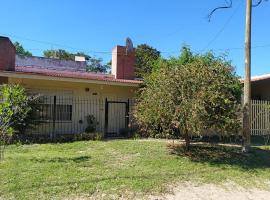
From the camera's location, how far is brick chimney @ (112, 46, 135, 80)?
22.3 meters

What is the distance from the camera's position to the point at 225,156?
12312mm

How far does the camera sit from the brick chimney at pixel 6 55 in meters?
18.1

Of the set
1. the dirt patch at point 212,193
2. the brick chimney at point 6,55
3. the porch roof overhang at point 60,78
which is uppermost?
the brick chimney at point 6,55

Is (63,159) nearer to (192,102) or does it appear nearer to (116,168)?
Result: (116,168)

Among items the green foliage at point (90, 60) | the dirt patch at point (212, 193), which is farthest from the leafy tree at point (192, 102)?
the green foliage at point (90, 60)

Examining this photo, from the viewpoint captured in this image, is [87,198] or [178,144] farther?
[178,144]

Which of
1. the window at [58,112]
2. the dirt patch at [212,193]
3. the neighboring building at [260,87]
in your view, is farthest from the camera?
the neighboring building at [260,87]

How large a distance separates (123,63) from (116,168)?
13260 mm

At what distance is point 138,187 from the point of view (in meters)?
8.30

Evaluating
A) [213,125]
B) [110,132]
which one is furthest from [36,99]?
[213,125]

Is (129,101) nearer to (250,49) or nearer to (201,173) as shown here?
(250,49)

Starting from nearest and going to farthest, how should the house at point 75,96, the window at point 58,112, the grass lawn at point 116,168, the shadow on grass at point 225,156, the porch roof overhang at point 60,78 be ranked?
the grass lawn at point 116,168, the shadow on grass at point 225,156, the porch roof overhang at point 60,78, the house at point 75,96, the window at point 58,112

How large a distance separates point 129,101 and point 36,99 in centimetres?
569

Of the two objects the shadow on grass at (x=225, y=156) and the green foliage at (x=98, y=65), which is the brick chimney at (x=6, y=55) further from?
the green foliage at (x=98, y=65)
